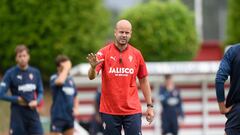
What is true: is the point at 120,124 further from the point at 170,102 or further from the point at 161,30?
the point at 161,30

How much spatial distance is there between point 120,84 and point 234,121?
1744 mm

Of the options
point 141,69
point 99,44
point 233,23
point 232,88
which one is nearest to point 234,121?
point 232,88

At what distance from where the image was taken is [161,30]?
28.9 m

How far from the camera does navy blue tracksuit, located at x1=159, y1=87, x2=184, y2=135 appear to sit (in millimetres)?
21750

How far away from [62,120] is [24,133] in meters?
1.67

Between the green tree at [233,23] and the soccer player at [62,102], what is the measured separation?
1638cm

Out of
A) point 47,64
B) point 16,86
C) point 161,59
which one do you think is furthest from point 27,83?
point 161,59

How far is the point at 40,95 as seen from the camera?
14.2 metres

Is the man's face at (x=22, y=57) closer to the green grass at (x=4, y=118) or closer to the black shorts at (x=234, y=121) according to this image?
the black shorts at (x=234, y=121)

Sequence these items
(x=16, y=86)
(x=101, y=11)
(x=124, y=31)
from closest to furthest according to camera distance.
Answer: (x=124, y=31) → (x=16, y=86) → (x=101, y=11)

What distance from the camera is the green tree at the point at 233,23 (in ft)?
102

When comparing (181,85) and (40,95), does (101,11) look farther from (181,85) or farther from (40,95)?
(40,95)

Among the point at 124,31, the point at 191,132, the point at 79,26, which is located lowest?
the point at 191,132

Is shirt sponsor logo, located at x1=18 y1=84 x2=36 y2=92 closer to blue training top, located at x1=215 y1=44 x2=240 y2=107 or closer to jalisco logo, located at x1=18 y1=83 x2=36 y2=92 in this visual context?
jalisco logo, located at x1=18 y1=83 x2=36 y2=92
